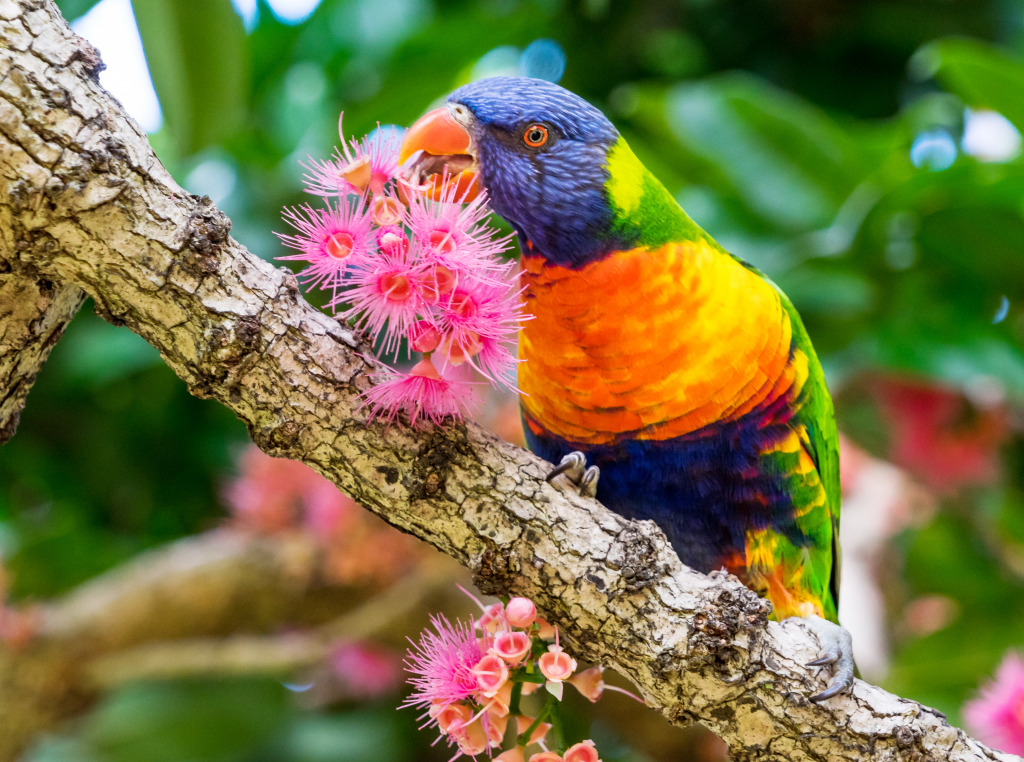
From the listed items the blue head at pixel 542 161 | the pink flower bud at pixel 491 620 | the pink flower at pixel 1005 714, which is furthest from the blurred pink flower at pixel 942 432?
the pink flower bud at pixel 491 620

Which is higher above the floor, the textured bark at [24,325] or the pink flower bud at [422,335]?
the textured bark at [24,325]

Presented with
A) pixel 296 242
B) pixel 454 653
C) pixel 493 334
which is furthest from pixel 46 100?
pixel 454 653

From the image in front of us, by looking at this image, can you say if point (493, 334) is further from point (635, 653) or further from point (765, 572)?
point (765, 572)

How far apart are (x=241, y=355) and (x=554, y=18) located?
112 inches

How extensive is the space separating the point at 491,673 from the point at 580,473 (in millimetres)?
360

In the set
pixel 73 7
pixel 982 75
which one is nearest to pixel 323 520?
pixel 73 7

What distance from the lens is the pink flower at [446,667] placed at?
42.9 inches

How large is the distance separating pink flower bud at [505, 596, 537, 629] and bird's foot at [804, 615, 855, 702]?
1.36 feet

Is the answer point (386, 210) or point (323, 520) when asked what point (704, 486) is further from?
point (323, 520)

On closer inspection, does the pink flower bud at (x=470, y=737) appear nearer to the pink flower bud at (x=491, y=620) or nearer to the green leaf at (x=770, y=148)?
the pink flower bud at (x=491, y=620)

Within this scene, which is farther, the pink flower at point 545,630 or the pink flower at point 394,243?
the pink flower at point 545,630

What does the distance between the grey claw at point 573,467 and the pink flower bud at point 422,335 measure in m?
0.29

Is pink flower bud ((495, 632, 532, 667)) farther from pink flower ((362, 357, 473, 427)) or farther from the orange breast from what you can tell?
the orange breast

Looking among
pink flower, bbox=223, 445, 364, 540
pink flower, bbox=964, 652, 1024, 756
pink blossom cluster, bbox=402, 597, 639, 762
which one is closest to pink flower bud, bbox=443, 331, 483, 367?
pink blossom cluster, bbox=402, 597, 639, 762
